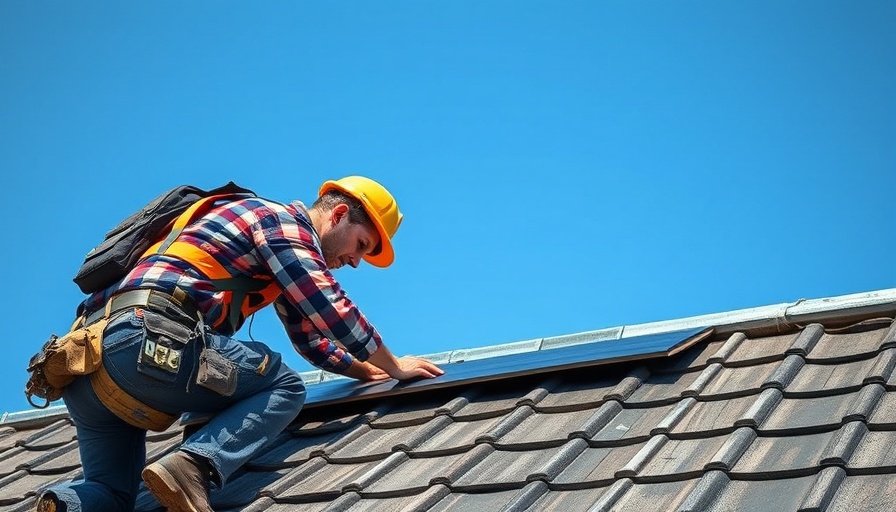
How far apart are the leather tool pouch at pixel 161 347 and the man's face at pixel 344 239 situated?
928 mm

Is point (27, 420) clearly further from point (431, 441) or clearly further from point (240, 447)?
point (431, 441)

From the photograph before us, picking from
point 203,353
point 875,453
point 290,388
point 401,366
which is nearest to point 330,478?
point 290,388

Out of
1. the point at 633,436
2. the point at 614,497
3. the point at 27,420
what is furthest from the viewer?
the point at 27,420

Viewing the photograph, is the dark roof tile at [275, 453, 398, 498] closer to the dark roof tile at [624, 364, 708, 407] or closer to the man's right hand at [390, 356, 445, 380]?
the man's right hand at [390, 356, 445, 380]

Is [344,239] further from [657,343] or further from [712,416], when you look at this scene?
[712,416]

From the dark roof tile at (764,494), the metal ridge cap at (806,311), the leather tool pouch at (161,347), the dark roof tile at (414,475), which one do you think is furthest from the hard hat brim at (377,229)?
the dark roof tile at (764,494)

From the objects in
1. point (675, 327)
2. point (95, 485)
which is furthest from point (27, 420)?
point (675, 327)

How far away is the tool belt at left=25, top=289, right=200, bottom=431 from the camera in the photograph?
419cm

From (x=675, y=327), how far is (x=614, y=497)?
96.8 inches

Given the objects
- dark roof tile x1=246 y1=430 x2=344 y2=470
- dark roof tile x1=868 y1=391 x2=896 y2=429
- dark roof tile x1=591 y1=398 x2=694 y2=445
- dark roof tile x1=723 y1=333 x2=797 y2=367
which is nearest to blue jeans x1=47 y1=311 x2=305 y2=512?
dark roof tile x1=246 y1=430 x2=344 y2=470

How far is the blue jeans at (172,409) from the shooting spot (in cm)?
420

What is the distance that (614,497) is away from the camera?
10.9 ft

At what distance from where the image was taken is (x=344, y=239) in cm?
500

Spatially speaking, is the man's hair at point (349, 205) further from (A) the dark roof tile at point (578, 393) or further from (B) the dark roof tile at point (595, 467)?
(B) the dark roof tile at point (595, 467)
